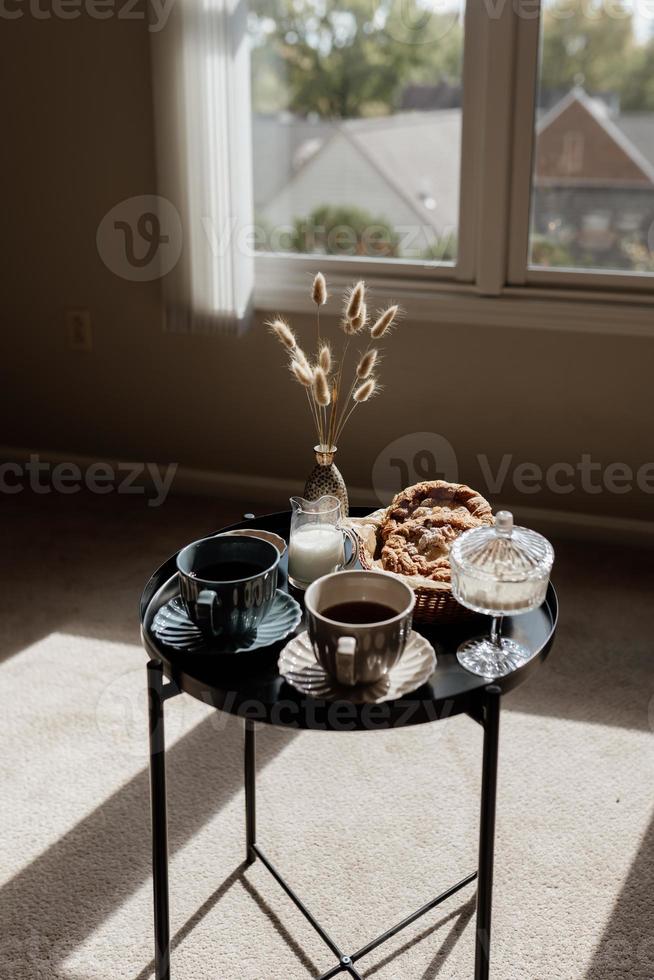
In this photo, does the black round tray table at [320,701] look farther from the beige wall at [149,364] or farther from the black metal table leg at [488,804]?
the beige wall at [149,364]

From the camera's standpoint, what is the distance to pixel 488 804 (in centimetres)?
106

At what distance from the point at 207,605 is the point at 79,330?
2005 mm

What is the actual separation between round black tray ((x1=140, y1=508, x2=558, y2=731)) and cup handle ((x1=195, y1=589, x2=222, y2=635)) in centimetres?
4

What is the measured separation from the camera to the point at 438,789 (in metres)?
1.65

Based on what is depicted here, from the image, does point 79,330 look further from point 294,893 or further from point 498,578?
point 498,578

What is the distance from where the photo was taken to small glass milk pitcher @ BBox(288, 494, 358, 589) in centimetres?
123

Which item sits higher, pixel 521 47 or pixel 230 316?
pixel 521 47

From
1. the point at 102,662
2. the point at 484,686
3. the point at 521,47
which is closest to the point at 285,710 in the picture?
the point at 484,686

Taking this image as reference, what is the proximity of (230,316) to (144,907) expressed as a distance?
158cm

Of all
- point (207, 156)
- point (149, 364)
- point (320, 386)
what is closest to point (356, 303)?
point (320, 386)

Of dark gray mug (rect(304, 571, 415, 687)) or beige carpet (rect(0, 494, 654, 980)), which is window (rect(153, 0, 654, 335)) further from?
dark gray mug (rect(304, 571, 415, 687))

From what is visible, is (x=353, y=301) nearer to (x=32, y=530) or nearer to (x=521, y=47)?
(x=521, y=47)

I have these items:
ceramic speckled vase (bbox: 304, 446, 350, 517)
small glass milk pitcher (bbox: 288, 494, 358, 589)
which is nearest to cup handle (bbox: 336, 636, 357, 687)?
small glass milk pitcher (bbox: 288, 494, 358, 589)

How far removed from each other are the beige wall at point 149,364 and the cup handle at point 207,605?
1.62m
